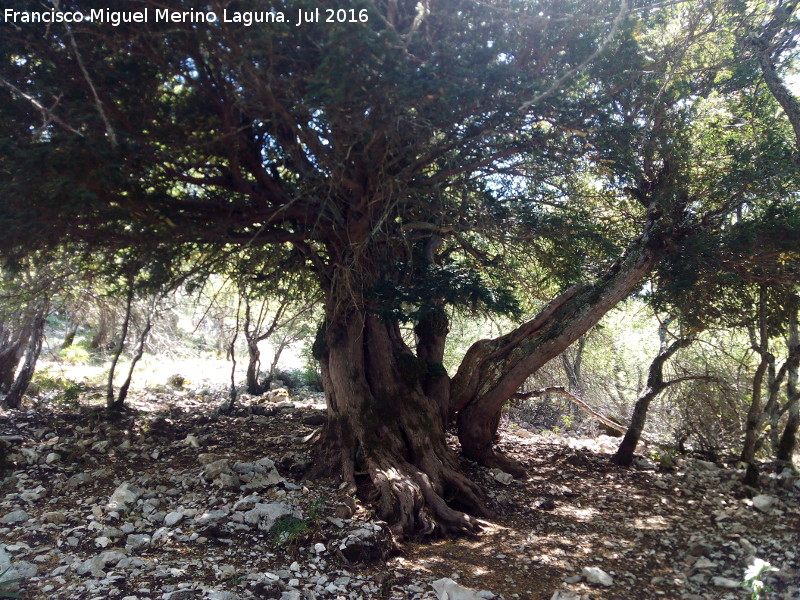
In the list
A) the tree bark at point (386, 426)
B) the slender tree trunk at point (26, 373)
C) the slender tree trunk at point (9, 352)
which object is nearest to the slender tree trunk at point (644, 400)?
the tree bark at point (386, 426)

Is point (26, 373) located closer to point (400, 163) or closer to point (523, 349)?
point (400, 163)

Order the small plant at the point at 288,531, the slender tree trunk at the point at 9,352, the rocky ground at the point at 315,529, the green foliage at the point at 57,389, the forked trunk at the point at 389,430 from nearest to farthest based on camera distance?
the rocky ground at the point at 315,529
the small plant at the point at 288,531
the forked trunk at the point at 389,430
the green foliage at the point at 57,389
the slender tree trunk at the point at 9,352

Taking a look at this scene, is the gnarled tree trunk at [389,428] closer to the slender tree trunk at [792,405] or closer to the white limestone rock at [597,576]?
the white limestone rock at [597,576]

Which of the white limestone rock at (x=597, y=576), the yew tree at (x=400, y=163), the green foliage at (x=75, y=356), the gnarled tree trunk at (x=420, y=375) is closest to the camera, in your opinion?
the white limestone rock at (x=597, y=576)

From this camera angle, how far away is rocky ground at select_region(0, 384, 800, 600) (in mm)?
3779

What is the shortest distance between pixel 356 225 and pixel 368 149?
102cm

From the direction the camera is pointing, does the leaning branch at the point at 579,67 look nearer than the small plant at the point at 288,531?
Yes

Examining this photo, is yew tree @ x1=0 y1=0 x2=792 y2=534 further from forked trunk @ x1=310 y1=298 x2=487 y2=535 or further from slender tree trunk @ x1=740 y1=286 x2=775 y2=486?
slender tree trunk @ x1=740 y1=286 x2=775 y2=486

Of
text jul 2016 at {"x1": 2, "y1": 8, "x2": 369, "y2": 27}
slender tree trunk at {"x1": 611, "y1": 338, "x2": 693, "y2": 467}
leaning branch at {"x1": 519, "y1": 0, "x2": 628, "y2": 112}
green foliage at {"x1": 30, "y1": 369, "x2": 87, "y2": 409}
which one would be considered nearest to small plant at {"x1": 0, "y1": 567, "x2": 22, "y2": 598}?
text jul 2016 at {"x1": 2, "y1": 8, "x2": 369, "y2": 27}

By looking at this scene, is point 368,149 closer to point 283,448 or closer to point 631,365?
point 283,448

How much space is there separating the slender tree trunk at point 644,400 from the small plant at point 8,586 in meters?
6.37

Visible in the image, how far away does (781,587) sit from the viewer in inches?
151

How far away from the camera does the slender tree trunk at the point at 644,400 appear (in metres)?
6.97

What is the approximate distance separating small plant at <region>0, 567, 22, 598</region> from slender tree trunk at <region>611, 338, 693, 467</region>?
251 inches
